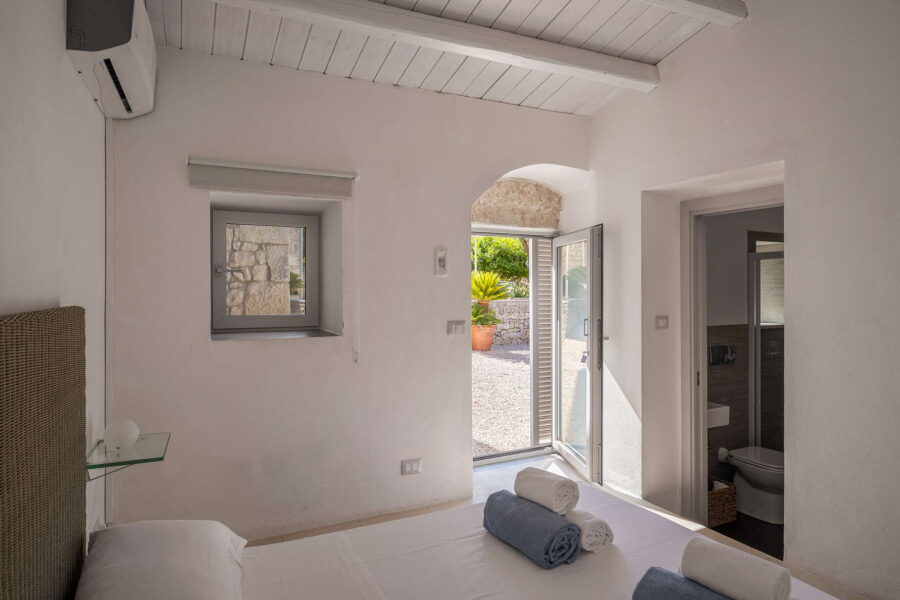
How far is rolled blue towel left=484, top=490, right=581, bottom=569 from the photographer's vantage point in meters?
1.71

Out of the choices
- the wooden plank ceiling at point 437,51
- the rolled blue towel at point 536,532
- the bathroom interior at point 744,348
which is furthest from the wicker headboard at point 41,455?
the bathroom interior at point 744,348

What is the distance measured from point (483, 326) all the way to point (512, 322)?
739mm

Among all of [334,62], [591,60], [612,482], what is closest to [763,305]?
[612,482]

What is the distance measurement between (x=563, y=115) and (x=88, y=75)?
2732 mm

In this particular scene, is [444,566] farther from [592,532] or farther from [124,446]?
[124,446]

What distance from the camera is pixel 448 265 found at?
3330 millimetres

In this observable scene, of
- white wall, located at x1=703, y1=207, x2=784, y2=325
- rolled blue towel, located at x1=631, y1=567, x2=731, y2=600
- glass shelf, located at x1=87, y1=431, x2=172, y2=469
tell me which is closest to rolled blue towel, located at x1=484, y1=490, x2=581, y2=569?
rolled blue towel, located at x1=631, y1=567, x2=731, y2=600

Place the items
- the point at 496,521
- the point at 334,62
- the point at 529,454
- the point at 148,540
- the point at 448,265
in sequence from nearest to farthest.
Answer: the point at 148,540, the point at 496,521, the point at 334,62, the point at 448,265, the point at 529,454

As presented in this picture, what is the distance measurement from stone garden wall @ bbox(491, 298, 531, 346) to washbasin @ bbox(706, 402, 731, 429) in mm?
5116

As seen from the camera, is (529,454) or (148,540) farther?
(529,454)

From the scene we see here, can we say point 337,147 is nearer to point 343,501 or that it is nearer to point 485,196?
point 485,196

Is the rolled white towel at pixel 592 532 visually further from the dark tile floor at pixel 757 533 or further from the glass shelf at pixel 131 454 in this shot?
the dark tile floor at pixel 757 533

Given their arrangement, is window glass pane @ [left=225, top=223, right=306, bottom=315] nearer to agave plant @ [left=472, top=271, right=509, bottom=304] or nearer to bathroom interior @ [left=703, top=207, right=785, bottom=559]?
bathroom interior @ [left=703, top=207, right=785, bottom=559]

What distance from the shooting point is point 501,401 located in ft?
21.5
